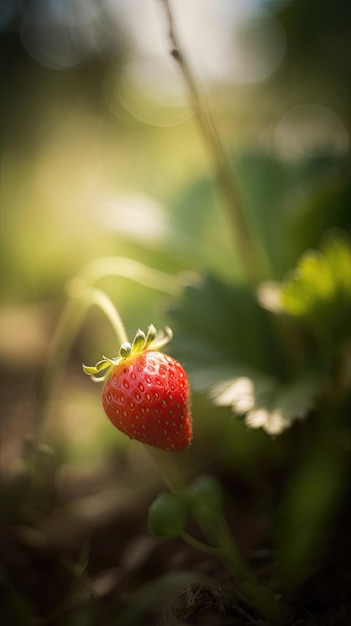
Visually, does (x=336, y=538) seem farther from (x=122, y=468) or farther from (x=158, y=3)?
(x=158, y=3)

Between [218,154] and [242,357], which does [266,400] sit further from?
[218,154]

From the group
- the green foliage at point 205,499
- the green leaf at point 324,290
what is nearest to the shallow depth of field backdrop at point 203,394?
the green leaf at point 324,290

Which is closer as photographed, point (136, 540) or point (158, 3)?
point (158, 3)

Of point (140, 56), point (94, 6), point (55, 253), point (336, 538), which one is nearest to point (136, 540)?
point (336, 538)

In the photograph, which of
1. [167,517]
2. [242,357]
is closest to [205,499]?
[167,517]

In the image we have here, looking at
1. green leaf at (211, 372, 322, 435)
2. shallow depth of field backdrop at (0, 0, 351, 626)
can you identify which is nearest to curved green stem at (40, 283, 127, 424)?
shallow depth of field backdrop at (0, 0, 351, 626)

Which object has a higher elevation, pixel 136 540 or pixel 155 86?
pixel 155 86
